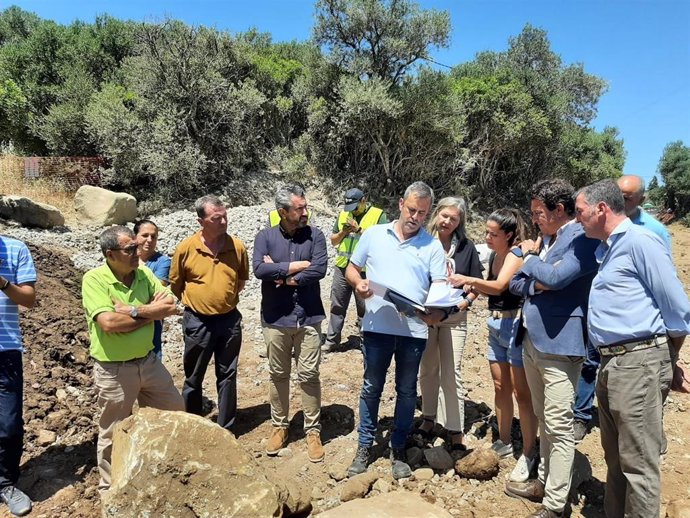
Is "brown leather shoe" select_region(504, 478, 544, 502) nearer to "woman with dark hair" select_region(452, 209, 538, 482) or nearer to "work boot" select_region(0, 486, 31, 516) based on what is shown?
"woman with dark hair" select_region(452, 209, 538, 482)

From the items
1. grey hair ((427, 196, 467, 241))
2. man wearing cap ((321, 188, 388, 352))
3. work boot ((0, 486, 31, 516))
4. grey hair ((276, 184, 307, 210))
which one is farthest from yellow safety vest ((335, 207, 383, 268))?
work boot ((0, 486, 31, 516))

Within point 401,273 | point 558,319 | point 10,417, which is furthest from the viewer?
point 401,273

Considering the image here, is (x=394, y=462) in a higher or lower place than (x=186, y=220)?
lower

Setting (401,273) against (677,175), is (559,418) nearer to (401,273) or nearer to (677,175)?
(401,273)

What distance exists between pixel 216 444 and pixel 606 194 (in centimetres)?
259

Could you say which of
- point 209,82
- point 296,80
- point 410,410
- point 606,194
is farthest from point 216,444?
point 296,80

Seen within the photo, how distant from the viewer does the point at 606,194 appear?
104 inches

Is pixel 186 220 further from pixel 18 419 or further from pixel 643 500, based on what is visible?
pixel 643 500

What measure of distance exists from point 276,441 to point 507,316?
2.09 metres

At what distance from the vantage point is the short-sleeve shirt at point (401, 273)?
10.8 feet

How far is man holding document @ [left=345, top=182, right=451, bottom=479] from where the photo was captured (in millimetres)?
3281

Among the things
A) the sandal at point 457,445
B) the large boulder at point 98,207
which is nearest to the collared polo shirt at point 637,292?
the sandal at point 457,445

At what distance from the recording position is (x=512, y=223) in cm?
339

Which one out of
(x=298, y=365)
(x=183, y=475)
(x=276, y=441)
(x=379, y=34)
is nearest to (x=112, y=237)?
(x=183, y=475)
